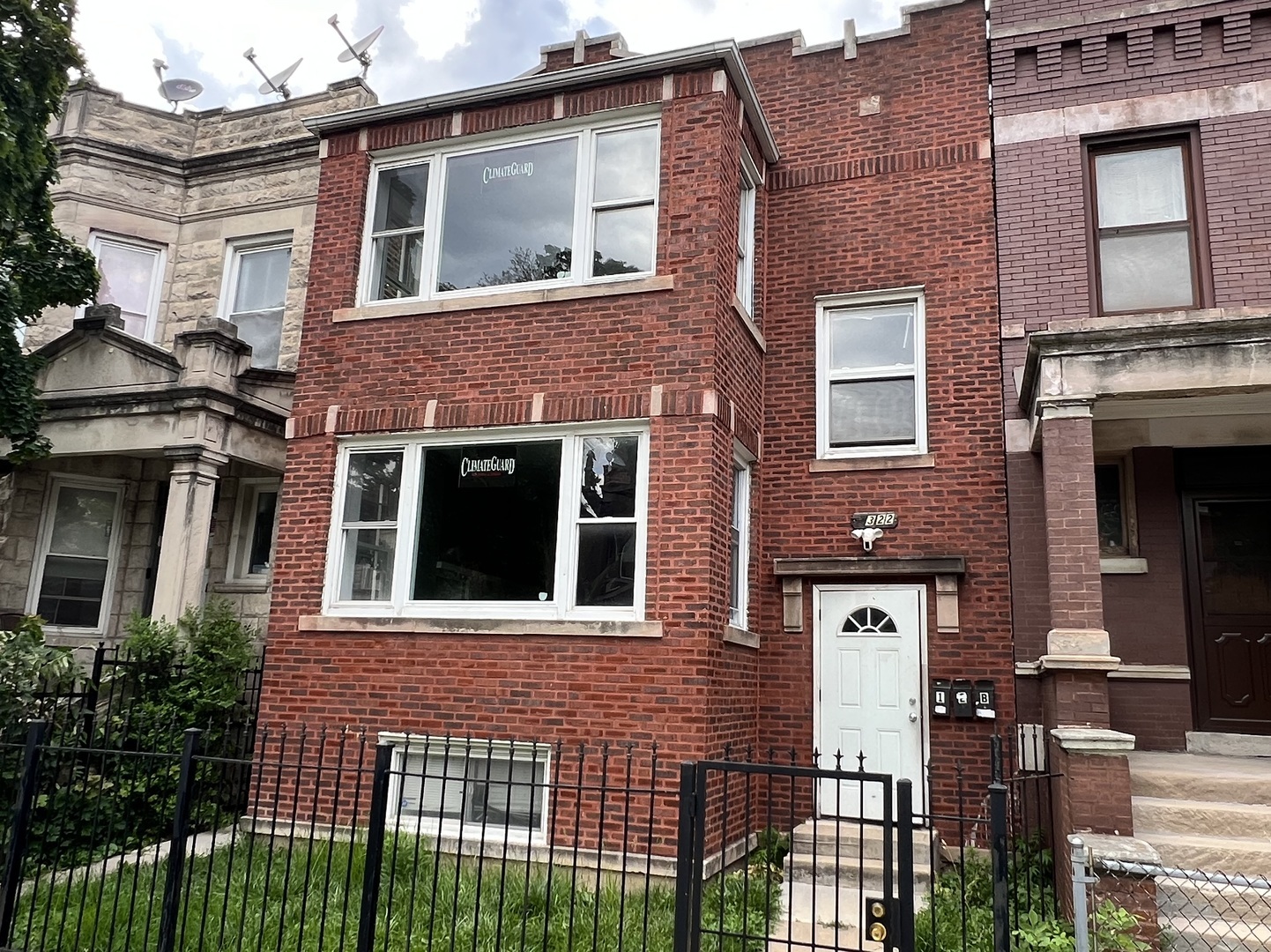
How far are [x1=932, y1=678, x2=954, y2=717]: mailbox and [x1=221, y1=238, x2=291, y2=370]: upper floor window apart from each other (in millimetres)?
8881

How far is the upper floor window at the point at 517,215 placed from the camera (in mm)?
9086

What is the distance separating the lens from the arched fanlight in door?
9188 millimetres

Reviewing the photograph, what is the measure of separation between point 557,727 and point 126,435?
20.8ft

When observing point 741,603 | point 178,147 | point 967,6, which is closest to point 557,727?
point 741,603

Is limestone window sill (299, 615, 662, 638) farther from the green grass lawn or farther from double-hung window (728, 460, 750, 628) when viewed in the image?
the green grass lawn

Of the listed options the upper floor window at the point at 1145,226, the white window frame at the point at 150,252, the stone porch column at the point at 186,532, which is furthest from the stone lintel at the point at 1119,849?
the white window frame at the point at 150,252

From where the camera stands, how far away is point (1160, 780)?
709cm

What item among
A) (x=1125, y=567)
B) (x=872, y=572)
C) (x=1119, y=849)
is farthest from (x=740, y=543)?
(x=1119, y=849)

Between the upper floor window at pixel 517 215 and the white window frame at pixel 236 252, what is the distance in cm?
340

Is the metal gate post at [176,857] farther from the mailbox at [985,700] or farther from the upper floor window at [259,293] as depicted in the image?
the upper floor window at [259,293]

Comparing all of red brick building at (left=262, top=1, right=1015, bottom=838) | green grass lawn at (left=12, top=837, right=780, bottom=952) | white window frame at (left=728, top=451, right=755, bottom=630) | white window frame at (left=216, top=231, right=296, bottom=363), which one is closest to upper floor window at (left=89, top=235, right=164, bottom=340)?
white window frame at (left=216, top=231, right=296, bottom=363)

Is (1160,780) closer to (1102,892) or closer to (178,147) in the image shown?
(1102,892)

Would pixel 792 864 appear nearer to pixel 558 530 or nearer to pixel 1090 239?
pixel 558 530

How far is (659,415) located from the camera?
8344 mm
